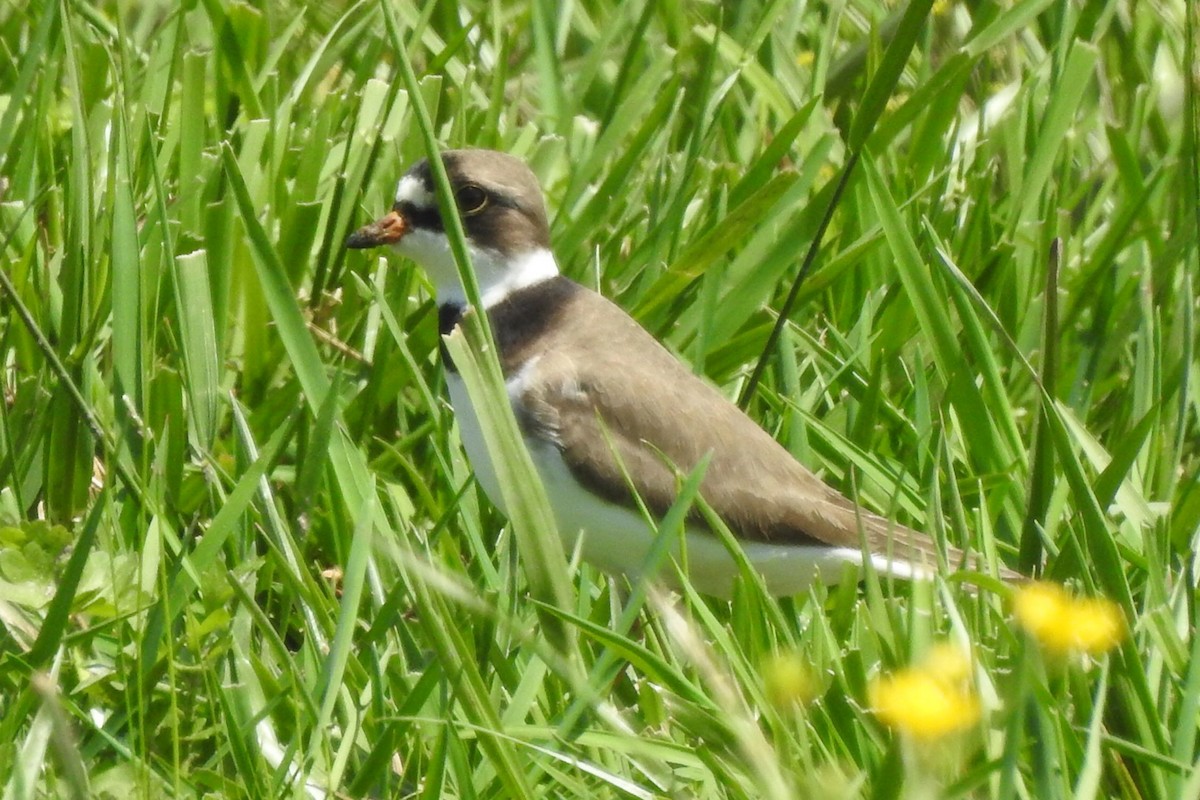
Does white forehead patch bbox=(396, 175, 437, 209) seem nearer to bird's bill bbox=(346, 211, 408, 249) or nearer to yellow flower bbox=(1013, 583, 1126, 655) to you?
bird's bill bbox=(346, 211, 408, 249)

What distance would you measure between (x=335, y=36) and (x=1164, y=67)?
268 centimetres

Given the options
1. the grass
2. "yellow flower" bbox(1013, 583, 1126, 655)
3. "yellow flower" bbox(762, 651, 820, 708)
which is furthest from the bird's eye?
"yellow flower" bbox(1013, 583, 1126, 655)

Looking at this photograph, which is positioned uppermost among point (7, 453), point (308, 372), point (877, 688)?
point (877, 688)

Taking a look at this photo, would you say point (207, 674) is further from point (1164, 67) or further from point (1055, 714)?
point (1164, 67)

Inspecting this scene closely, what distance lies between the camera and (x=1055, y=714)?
8.48 feet

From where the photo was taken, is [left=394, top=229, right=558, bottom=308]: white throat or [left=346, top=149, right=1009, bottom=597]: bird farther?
[left=394, top=229, right=558, bottom=308]: white throat

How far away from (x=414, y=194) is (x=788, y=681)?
205 centimetres

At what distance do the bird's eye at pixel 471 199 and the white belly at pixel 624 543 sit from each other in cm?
47

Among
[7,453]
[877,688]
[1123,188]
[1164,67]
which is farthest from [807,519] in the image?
[1164,67]

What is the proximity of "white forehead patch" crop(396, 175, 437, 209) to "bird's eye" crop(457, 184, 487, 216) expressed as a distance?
3.0 inches

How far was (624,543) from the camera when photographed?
12.1ft

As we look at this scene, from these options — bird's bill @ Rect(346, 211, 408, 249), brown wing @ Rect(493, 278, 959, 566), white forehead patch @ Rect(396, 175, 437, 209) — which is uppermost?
white forehead patch @ Rect(396, 175, 437, 209)

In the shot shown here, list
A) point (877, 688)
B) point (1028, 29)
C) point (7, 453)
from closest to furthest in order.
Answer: point (877, 688) → point (7, 453) → point (1028, 29)

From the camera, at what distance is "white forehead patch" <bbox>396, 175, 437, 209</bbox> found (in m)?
4.11
